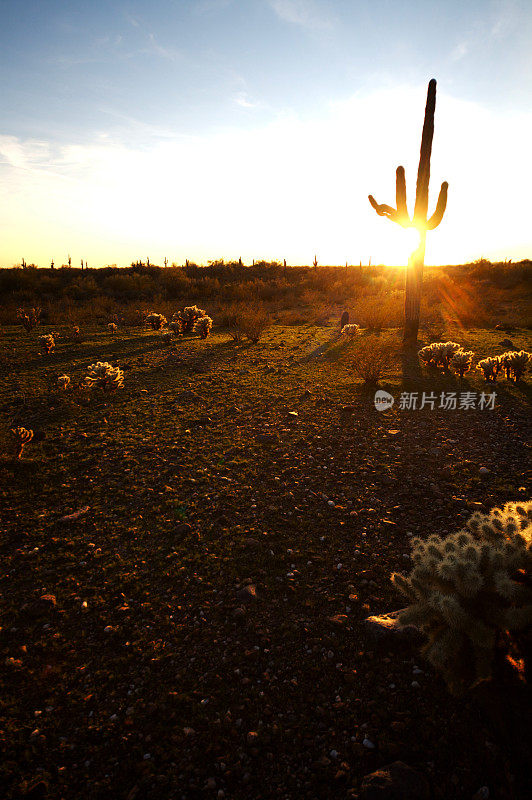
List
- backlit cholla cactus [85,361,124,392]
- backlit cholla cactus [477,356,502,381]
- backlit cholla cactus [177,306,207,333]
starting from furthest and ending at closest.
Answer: backlit cholla cactus [177,306,207,333], backlit cholla cactus [477,356,502,381], backlit cholla cactus [85,361,124,392]

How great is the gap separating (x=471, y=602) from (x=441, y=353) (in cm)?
787

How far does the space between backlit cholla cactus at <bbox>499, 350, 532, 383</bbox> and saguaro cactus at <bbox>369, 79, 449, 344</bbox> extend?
354cm

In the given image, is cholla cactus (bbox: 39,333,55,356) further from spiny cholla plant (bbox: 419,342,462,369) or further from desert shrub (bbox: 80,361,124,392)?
spiny cholla plant (bbox: 419,342,462,369)

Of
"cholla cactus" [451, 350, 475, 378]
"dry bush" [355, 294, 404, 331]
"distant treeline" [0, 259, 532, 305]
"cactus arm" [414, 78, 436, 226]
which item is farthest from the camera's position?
"distant treeline" [0, 259, 532, 305]

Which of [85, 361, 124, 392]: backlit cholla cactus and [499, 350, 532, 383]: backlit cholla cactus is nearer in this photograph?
[85, 361, 124, 392]: backlit cholla cactus

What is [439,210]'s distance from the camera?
10797mm

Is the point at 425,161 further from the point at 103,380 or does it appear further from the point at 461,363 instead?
the point at 103,380

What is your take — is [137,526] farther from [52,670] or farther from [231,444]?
[231,444]

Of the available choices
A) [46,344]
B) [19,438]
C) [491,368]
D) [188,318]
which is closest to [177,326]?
[188,318]

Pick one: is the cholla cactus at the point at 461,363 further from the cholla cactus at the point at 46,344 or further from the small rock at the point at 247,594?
the cholla cactus at the point at 46,344

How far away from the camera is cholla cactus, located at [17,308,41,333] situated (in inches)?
550

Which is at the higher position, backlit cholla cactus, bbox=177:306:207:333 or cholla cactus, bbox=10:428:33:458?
backlit cholla cactus, bbox=177:306:207:333

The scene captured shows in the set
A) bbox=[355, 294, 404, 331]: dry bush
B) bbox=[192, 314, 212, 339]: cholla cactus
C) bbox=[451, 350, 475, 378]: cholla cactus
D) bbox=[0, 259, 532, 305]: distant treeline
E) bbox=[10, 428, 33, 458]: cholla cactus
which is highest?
bbox=[0, 259, 532, 305]: distant treeline

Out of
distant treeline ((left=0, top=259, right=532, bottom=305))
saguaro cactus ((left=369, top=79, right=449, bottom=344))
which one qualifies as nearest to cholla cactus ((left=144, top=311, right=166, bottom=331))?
distant treeline ((left=0, top=259, right=532, bottom=305))
